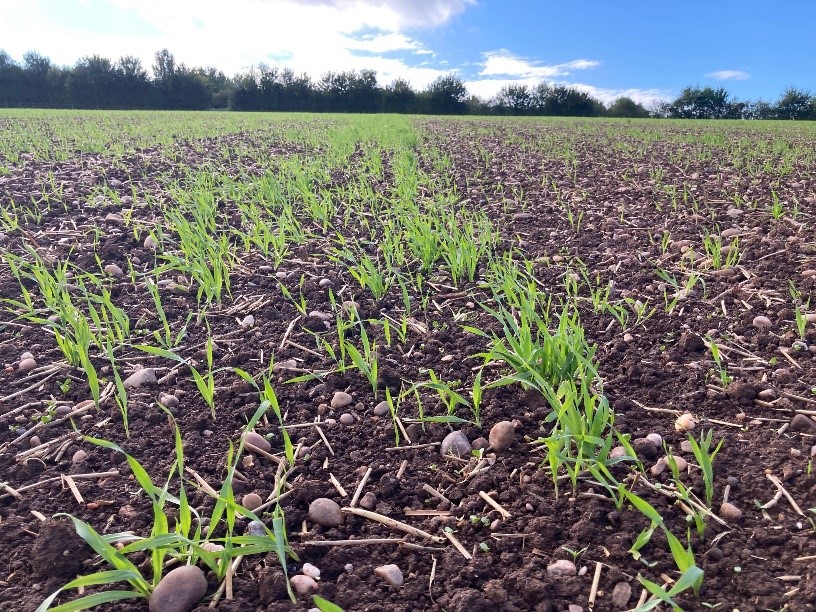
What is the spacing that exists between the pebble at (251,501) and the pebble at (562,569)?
76 centimetres

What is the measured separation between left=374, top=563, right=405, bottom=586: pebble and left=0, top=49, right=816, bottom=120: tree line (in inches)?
1454

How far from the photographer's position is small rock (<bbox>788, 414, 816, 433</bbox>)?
172cm

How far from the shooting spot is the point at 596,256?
10.9 feet

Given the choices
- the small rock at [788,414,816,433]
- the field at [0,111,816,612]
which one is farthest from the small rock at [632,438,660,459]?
the small rock at [788,414,816,433]

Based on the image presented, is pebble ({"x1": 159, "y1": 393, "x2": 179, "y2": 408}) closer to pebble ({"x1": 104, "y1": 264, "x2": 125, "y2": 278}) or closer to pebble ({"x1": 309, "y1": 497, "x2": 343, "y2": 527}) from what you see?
pebble ({"x1": 309, "y1": 497, "x2": 343, "y2": 527})

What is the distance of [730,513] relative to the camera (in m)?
1.40

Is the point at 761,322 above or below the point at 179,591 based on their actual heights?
above

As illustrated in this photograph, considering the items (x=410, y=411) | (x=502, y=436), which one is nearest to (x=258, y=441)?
(x=410, y=411)

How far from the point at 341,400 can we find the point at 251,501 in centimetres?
54

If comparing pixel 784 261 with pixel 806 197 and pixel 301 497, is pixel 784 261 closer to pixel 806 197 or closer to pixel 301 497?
pixel 806 197

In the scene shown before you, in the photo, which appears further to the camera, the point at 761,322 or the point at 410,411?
the point at 761,322

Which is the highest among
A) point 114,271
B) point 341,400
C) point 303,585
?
point 114,271

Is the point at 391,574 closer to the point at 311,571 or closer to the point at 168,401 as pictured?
the point at 311,571

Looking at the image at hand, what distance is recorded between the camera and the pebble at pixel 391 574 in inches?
49.3
